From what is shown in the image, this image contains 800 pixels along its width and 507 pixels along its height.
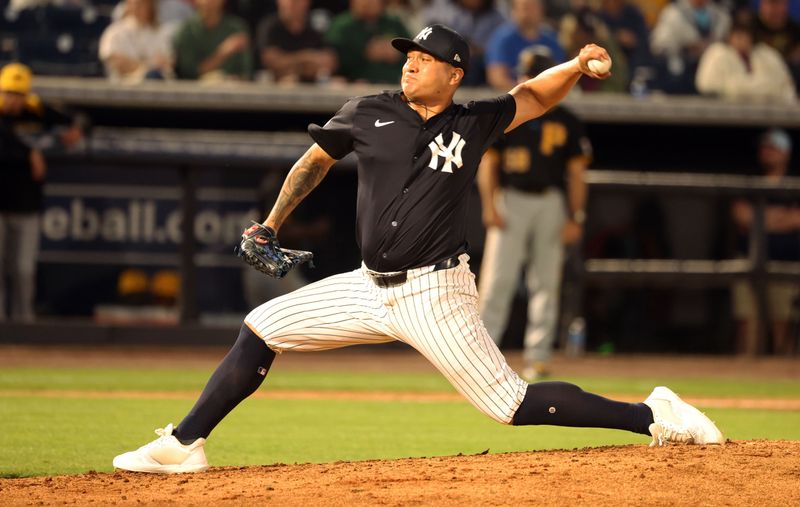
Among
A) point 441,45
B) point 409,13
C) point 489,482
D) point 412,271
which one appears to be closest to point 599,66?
point 441,45

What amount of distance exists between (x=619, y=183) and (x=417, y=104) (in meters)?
7.14

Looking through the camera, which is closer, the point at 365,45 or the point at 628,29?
the point at 365,45

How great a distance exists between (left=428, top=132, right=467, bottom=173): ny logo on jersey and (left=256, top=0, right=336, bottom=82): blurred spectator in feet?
23.6

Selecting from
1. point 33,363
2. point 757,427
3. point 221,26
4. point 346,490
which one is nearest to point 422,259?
point 346,490

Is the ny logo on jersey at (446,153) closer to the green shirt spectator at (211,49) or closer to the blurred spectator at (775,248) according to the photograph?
the green shirt spectator at (211,49)

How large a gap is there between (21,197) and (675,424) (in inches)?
300

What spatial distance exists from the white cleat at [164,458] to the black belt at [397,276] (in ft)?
2.86

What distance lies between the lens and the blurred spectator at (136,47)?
449 inches

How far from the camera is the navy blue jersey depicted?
172 inches

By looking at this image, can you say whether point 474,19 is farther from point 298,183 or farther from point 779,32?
point 298,183

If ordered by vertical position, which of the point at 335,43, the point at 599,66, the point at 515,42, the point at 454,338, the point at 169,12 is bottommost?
the point at 454,338

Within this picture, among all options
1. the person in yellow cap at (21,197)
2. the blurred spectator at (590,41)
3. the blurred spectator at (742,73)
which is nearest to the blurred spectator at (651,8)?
the blurred spectator at (590,41)

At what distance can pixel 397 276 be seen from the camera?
4.39m

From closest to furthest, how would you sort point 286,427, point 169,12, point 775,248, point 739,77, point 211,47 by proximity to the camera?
point 286,427
point 211,47
point 775,248
point 739,77
point 169,12
